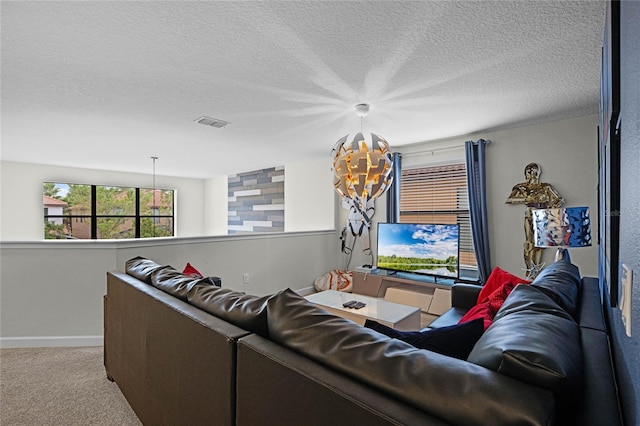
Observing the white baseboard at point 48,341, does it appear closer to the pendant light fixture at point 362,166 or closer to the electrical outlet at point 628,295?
the pendant light fixture at point 362,166

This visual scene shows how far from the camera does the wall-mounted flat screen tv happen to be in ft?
13.4

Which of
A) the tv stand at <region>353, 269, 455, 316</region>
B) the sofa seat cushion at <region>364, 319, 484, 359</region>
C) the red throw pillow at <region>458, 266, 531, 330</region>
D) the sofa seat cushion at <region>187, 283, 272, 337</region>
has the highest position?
the sofa seat cushion at <region>187, 283, 272, 337</region>

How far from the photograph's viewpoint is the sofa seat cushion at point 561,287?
4.42ft

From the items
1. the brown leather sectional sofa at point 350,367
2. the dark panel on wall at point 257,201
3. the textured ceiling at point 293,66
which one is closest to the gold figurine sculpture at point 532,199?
the textured ceiling at point 293,66

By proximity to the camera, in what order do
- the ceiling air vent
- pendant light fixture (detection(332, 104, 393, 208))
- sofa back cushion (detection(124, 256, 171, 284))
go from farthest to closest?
the ceiling air vent < pendant light fixture (detection(332, 104, 393, 208)) < sofa back cushion (detection(124, 256, 171, 284))

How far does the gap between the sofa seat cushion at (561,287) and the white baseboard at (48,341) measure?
3580 millimetres

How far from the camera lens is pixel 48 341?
3.08 meters

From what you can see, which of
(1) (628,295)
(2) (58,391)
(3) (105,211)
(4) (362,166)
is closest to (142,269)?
(2) (58,391)

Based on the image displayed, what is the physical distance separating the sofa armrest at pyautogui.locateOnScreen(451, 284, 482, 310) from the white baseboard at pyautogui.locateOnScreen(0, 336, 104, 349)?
330 cm

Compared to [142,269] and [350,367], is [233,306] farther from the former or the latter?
[142,269]

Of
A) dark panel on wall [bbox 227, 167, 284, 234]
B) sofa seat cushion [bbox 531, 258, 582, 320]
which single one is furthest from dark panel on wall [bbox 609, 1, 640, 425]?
dark panel on wall [bbox 227, 167, 284, 234]

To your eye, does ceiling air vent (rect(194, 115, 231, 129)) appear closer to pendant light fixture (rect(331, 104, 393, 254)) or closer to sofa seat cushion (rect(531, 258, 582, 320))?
pendant light fixture (rect(331, 104, 393, 254))

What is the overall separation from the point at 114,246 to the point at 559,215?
3742mm

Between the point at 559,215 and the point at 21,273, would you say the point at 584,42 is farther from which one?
the point at 21,273
